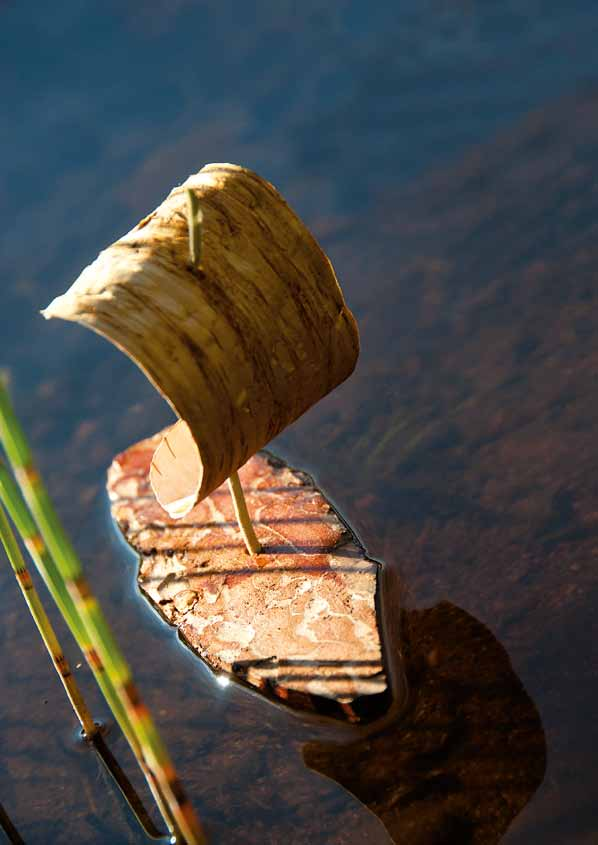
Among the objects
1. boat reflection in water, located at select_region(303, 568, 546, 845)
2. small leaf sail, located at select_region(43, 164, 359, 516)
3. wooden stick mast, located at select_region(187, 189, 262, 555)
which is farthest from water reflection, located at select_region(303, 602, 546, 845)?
small leaf sail, located at select_region(43, 164, 359, 516)

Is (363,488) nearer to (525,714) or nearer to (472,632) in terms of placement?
(472,632)

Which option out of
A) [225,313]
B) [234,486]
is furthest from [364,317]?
[225,313]

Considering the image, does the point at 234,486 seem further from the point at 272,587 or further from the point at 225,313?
the point at 225,313

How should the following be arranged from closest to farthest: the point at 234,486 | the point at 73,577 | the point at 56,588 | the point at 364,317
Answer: the point at 73,577, the point at 56,588, the point at 234,486, the point at 364,317

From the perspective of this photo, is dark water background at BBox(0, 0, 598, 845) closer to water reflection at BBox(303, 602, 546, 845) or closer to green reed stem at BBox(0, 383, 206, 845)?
water reflection at BBox(303, 602, 546, 845)

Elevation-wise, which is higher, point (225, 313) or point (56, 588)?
point (225, 313)
